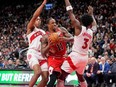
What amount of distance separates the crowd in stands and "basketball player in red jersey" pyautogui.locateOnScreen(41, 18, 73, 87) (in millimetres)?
5778

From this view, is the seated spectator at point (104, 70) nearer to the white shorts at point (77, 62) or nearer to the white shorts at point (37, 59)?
the white shorts at point (37, 59)

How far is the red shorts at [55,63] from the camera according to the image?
32.4 feet

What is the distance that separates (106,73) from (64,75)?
20.0ft

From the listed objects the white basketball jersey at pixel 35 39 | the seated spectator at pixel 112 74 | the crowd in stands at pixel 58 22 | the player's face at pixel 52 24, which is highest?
the player's face at pixel 52 24

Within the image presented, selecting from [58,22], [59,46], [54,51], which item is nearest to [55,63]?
[54,51]

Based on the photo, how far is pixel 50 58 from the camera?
1020cm

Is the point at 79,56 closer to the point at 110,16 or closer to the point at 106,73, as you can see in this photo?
the point at 106,73

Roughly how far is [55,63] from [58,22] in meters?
16.7

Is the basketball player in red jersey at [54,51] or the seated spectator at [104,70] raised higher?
the basketball player in red jersey at [54,51]

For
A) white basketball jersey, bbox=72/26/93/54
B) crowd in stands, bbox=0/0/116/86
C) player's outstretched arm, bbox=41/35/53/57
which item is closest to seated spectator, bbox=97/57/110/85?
crowd in stands, bbox=0/0/116/86

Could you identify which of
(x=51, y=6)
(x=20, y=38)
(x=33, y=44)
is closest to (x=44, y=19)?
(x=51, y=6)

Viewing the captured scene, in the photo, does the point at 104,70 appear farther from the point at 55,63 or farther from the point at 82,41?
the point at 82,41

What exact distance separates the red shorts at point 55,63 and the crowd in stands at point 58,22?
5.84 meters

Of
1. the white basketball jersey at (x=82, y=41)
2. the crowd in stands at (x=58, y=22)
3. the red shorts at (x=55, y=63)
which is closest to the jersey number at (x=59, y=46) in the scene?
the red shorts at (x=55, y=63)
